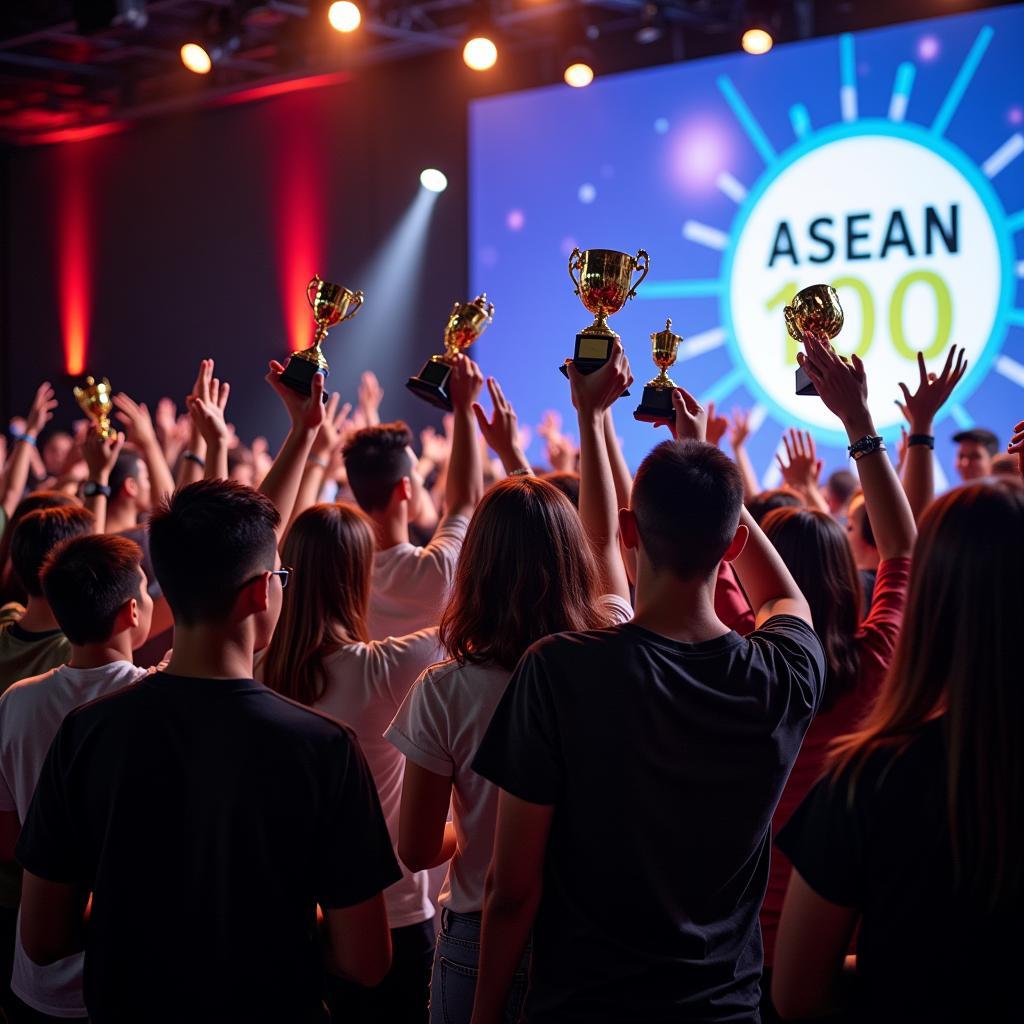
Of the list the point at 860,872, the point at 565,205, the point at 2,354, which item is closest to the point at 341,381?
the point at 565,205

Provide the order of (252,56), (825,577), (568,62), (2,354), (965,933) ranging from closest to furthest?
(965,933) → (825,577) → (568,62) → (252,56) → (2,354)

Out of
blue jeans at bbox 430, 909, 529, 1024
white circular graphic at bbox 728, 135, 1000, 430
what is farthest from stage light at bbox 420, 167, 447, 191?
blue jeans at bbox 430, 909, 529, 1024

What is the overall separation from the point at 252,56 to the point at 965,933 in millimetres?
9149

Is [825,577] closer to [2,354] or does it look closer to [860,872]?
[860,872]

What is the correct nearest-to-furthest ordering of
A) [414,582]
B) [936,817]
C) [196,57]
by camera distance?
[936,817]
[414,582]
[196,57]

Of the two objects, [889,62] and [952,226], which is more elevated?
[889,62]

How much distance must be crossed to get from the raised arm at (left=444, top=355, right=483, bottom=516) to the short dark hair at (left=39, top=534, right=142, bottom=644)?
2.96 ft

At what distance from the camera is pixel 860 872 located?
1266 mm

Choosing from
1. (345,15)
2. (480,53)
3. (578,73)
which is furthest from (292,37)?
(578,73)

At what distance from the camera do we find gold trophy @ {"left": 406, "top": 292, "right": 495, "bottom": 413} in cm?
288

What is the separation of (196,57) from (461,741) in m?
6.84

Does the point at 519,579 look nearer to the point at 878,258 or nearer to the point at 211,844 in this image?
the point at 211,844

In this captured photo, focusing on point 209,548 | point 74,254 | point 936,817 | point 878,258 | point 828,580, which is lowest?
point 936,817

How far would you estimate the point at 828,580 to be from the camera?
2.19m
